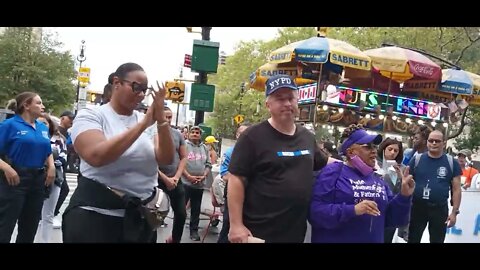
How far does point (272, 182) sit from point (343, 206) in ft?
1.57

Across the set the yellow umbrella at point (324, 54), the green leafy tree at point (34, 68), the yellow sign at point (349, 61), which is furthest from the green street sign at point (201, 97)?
the green leafy tree at point (34, 68)

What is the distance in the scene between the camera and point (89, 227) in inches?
103

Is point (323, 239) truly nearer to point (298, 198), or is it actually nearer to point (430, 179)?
point (298, 198)

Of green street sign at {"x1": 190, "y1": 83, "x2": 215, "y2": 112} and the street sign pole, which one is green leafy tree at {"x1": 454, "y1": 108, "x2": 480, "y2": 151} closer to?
the street sign pole

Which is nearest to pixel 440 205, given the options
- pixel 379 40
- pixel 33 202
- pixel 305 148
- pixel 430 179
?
pixel 430 179

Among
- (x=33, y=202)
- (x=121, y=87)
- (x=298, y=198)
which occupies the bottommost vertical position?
(x=33, y=202)

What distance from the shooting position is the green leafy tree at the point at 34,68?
34.0 metres

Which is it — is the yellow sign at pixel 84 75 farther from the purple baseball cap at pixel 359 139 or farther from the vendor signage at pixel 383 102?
the purple baseball cap at pixel 359 139

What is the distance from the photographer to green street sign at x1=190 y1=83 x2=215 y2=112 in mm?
11239

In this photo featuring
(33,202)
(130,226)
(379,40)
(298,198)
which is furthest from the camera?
(379,40)

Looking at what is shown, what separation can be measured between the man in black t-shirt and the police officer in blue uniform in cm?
257

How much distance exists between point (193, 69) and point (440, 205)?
266 inches

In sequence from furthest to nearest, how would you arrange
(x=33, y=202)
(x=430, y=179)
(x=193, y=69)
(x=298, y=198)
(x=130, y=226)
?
(x=193, y=69) → (x=430, y=179) → (x=33, y=202) → (x=298, y=198) → (x=130, y=226)
